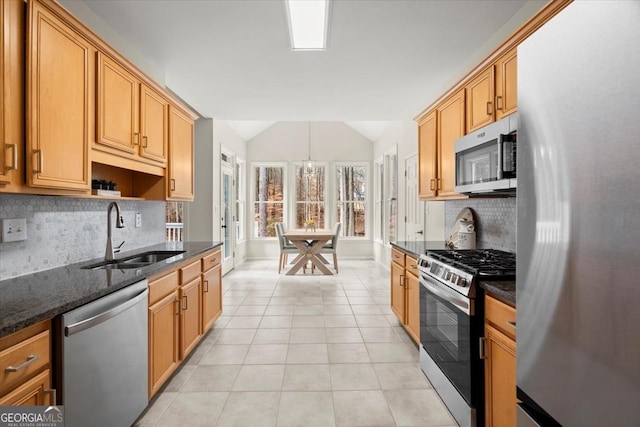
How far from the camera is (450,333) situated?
1.97m

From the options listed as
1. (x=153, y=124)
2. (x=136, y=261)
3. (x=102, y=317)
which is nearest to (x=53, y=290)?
(x=102, y=317)

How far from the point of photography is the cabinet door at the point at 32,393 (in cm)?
107

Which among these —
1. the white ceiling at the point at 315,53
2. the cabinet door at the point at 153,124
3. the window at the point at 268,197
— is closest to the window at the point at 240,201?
the window at the point at 268,197

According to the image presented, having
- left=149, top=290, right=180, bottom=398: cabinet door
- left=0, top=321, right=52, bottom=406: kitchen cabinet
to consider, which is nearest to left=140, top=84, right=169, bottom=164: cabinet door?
left=149, top=290, right=180, bottom=398: cabinet door

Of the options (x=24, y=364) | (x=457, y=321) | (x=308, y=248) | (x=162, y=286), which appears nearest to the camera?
(x=24, y=364)

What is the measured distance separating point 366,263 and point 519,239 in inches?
249

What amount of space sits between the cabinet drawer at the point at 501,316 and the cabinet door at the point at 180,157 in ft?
8.34

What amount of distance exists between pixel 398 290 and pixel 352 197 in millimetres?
4877

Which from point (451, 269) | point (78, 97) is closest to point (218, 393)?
point (451, 269)

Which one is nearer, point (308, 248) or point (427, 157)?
point (427, 157)

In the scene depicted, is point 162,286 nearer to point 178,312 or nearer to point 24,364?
point 178,312

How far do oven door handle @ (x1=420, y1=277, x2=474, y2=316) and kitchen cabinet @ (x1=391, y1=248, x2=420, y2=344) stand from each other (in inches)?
18.5

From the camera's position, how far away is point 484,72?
2.22 m

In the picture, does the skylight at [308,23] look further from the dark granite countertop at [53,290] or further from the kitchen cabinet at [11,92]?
the dark granite countertop at [53,290]
